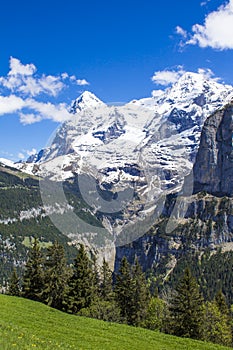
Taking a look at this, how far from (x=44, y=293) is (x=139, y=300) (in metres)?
19.8

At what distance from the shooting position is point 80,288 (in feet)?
224

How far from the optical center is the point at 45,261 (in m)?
75.0

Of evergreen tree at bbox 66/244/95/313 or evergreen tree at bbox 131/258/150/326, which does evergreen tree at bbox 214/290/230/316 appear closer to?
evergreen tree at bbox 131/258/150/326

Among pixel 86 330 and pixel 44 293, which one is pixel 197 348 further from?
pixel 44 293

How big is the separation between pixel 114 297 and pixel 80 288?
47.9 feet

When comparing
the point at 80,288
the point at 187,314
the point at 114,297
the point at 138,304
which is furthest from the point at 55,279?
the point at 187,314

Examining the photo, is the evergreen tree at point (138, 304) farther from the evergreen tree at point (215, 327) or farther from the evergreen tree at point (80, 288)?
the evergreen tree at point (80, 288)

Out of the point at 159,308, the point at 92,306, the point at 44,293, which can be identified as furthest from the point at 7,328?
the point at 159,308

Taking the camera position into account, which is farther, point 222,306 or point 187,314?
point 222,306

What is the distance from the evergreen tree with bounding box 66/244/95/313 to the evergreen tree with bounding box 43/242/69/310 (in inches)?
132

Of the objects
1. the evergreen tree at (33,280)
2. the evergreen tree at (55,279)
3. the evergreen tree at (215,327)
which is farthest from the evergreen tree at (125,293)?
the evergreen tree at (33,280)

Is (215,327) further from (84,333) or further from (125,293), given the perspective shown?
(84,333)

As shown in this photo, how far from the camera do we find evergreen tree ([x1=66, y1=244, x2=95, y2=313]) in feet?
220

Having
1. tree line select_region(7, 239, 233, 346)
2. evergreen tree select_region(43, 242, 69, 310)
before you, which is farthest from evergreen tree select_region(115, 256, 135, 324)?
evergreen tree select_region(43, 242, 69, 310)
